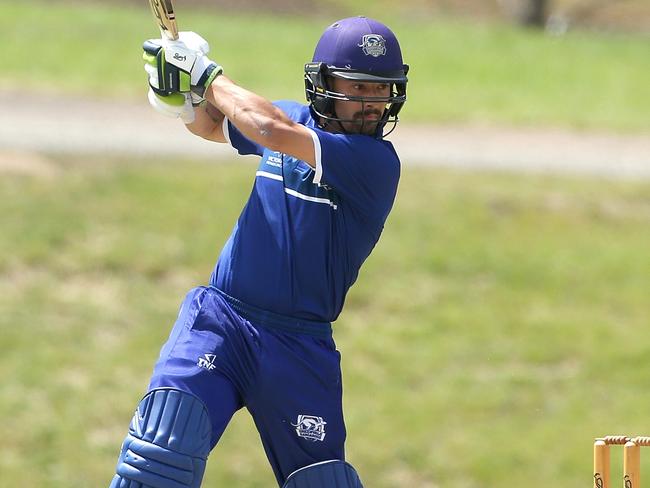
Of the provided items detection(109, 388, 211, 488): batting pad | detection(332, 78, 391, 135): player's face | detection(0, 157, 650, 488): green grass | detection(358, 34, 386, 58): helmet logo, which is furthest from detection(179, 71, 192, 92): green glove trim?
detection(0, 157, 650, 488): green grass

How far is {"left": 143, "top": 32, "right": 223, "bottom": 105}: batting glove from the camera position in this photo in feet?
17.5

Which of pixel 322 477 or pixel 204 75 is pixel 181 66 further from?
pixel 322 477

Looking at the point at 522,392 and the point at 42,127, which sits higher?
the point at 42,127

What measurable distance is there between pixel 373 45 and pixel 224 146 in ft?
31.4

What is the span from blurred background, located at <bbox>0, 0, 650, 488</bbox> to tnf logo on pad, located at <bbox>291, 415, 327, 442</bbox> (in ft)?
15.6

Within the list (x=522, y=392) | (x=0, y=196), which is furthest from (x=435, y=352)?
(x=0, y=196)

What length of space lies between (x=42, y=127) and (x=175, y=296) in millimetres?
3459

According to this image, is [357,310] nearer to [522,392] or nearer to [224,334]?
[522,392]

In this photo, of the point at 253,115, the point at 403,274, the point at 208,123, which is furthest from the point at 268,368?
the point at 403,274

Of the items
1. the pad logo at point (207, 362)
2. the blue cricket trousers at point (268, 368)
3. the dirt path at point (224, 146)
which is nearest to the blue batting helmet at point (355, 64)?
the blue cricket trousers at point (268, 368)

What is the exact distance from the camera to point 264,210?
17.6 ft

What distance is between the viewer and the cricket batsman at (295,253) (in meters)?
5.23

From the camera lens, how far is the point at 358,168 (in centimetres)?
526

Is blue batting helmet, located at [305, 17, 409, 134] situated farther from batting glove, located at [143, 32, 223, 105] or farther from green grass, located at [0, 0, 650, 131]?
green grass, located at [0, 0, 650, 131]
